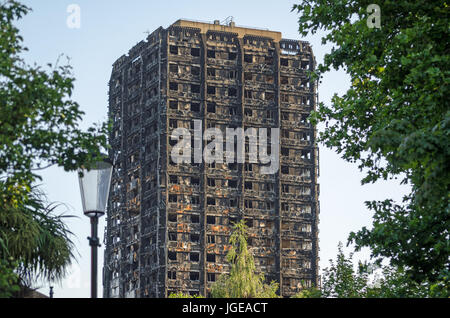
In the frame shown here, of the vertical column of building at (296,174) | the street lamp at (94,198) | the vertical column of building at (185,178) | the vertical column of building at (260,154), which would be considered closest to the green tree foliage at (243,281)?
the vertical column of building at (185,178)

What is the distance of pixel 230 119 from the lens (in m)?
136

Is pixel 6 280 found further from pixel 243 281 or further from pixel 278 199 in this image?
pixel 278 199

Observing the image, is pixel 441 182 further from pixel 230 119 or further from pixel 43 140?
pixel 230 119

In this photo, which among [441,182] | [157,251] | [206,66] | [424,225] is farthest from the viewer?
[206,66]

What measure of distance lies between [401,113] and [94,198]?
1045 cm

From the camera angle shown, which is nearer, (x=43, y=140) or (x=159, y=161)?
(x=43, y=140)

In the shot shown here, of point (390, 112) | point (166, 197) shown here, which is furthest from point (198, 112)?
point (390, 112)

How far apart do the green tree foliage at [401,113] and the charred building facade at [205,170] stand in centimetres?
9578

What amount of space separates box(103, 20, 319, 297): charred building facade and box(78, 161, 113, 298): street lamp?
10627 cm

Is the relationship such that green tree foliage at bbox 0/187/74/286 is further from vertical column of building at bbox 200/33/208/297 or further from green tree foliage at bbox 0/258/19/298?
vertical column of building at bbox 200/33/208/297

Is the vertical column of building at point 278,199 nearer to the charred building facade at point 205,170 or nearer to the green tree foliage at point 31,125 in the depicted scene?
the charred building facade at point 205,170

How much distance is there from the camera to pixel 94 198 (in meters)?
19.0

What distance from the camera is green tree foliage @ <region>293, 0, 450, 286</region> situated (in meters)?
22.0

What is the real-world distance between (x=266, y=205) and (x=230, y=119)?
504 inches
